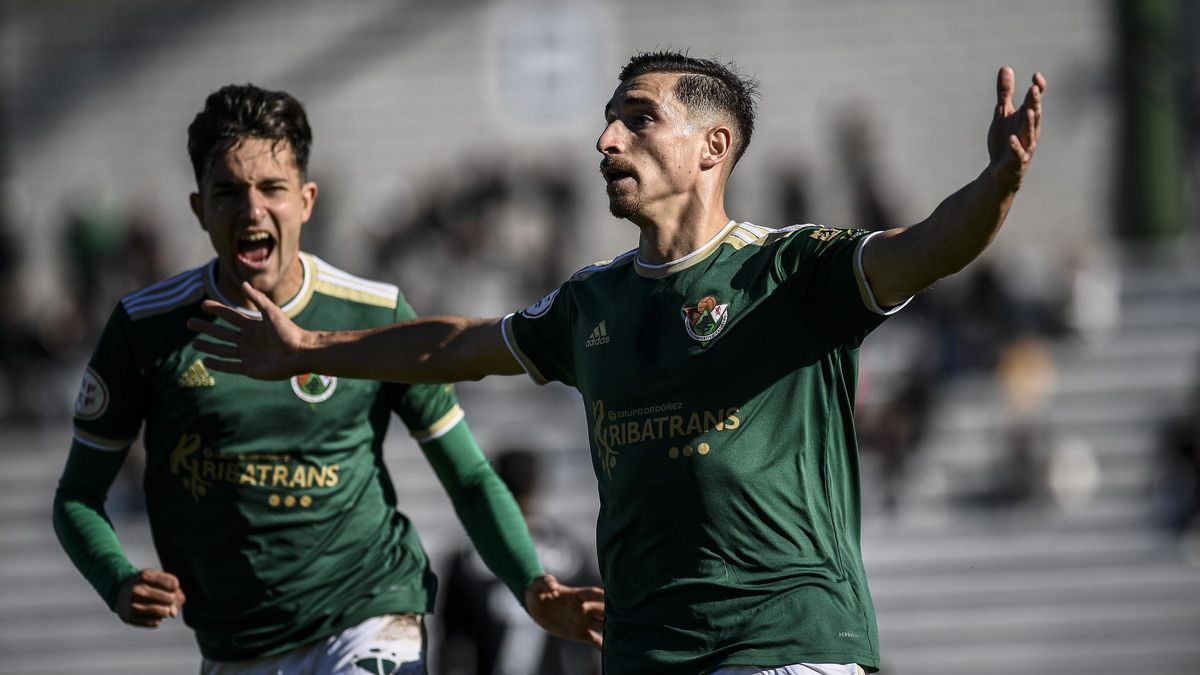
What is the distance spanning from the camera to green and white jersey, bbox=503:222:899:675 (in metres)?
4.01

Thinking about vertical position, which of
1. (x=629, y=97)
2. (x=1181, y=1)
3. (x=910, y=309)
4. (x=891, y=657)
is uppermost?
(x=1181, y=1)

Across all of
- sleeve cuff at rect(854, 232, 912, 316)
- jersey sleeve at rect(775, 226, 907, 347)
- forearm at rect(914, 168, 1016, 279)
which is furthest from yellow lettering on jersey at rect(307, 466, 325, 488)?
forearm at rect(914, 168, 1016, 279)

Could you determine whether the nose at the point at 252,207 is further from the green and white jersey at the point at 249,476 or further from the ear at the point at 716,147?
the ear at the point at 716,147

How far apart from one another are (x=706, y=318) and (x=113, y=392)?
203 centimetres

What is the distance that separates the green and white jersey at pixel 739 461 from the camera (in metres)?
4.01

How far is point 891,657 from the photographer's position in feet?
45.8

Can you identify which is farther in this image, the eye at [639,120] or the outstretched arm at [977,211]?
the eye at [639,120]

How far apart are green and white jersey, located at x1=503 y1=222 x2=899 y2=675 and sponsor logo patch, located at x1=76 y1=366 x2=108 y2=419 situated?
1.74 metres

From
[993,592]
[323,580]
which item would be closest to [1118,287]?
[993,592]

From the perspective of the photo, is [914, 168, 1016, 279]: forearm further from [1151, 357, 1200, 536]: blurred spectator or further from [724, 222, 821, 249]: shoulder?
[1151, 357, 1200, 536]: blurred spectator

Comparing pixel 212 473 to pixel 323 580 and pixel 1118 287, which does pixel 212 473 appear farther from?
pixel 1118 287

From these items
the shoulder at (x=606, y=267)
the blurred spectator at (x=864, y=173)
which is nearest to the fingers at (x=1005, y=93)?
the shoulder at (x=606, y=267)

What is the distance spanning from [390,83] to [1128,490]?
469 inches

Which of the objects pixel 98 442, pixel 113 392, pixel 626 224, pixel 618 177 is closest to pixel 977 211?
pixel 618 177
